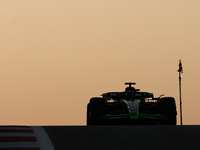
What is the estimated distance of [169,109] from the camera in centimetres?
1472

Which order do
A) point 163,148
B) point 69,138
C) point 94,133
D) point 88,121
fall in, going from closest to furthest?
point 163,148, point 69,138, point 94,133, point 88,121

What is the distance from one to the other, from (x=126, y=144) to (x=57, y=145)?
1.05m

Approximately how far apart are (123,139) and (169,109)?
7371 mm

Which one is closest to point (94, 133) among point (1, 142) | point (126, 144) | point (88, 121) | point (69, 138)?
point (69, 138)

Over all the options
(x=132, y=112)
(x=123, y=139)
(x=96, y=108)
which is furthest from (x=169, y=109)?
(x=123, y=139)

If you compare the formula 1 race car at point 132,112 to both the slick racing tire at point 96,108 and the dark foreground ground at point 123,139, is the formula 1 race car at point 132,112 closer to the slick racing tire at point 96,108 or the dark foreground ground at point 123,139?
the slick racing tire at point 96,108

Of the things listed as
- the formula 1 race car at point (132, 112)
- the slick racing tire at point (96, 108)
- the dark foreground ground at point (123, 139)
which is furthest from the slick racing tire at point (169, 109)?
the dark foreground ground at point (123, 139)

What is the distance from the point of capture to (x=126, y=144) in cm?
704

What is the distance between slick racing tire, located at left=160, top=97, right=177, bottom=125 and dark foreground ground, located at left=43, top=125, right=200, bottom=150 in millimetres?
5823

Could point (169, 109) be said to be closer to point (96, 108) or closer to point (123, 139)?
point (96, 108)

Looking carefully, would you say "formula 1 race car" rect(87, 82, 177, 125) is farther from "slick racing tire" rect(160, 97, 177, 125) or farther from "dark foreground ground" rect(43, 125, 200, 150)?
"dark foreground ground" rect(43, 125, 200, 150)

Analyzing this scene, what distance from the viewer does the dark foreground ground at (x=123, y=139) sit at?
674 cm

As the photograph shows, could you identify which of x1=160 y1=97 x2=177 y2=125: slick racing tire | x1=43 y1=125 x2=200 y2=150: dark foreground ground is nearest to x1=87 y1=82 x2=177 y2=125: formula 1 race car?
x1=160 y1=97 x2=177 y2=125: slick racing tire

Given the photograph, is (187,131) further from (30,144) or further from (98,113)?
(98,113)
